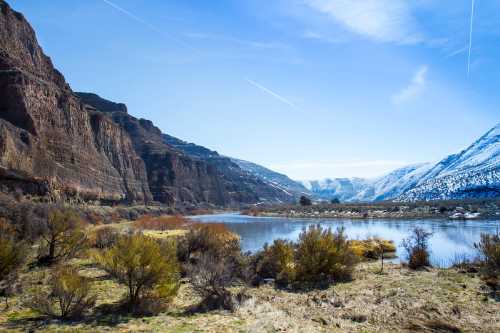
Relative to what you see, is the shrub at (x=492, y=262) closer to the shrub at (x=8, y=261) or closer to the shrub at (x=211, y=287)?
the shrub at (x=211, y=287)

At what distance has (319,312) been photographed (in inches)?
556

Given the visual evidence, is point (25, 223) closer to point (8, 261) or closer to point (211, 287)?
point (8, 261)

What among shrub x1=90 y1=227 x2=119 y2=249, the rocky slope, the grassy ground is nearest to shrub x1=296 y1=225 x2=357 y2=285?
the grassy ground

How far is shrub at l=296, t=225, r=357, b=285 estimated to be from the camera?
20.5 metres

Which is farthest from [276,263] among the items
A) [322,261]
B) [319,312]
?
[319,312]

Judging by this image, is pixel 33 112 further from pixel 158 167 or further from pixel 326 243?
pixel 158 167

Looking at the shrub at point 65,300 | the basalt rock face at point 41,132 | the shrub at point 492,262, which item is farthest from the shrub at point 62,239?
the basalt rock face at point 41,132

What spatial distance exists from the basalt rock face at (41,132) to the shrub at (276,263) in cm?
3858

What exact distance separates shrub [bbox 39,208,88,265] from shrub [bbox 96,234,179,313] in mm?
9206

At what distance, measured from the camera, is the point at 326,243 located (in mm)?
21375

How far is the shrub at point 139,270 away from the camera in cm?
1330

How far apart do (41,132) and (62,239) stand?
46.4 m

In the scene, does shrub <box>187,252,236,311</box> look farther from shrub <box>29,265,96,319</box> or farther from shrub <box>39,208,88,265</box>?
shrub <box>39,208,88,265</box>

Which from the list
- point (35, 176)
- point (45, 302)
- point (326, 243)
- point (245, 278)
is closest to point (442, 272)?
point (326, 243)
